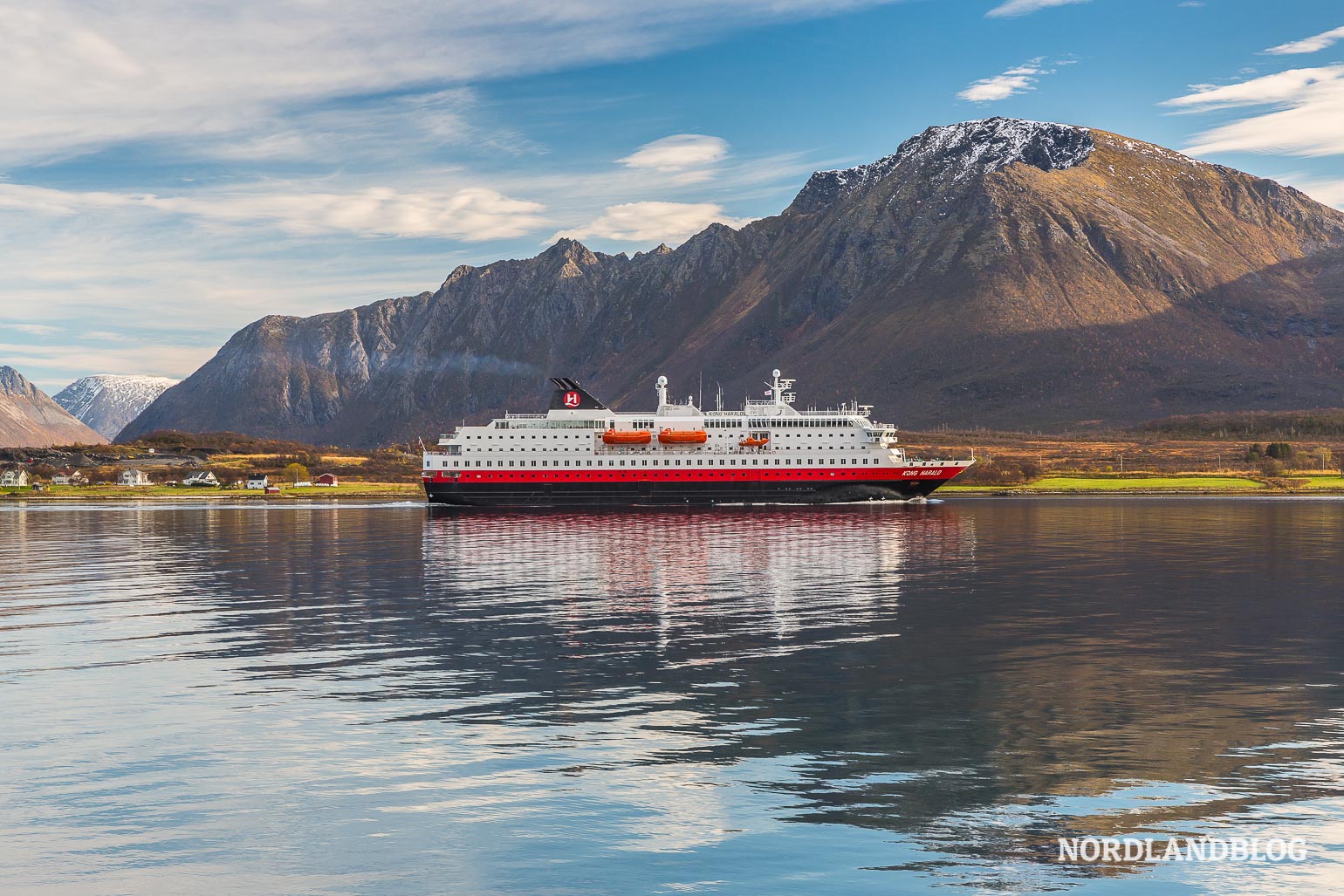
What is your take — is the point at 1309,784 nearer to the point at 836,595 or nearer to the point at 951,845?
the point at 951,845

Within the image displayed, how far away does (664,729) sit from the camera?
2127 cm

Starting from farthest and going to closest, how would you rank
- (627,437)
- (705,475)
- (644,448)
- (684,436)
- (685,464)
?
(644,448), (684,436), (627,437), (685,464), (705,475)

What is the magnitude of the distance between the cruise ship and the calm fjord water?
214 ft

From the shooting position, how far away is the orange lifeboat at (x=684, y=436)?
116 meters

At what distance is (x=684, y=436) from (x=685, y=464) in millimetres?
2869

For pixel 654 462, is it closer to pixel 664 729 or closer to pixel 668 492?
pixel 668 492

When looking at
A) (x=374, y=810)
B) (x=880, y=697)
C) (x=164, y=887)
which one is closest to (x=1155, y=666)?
(x=880, y=697)

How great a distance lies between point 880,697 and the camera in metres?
24.1

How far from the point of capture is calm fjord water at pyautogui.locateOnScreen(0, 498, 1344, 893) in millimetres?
14797

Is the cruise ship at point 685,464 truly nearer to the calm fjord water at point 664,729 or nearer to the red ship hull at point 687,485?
the red ship hull at point 687,485

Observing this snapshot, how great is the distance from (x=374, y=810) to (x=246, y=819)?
1.78 meters

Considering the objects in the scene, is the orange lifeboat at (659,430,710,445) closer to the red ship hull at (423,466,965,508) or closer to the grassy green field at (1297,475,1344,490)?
the red ship hull at (423,466,965,508)

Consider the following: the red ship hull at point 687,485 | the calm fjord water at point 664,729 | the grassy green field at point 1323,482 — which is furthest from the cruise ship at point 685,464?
the calm fjord water at point 664,729

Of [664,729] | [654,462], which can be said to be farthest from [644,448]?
[664,729]
